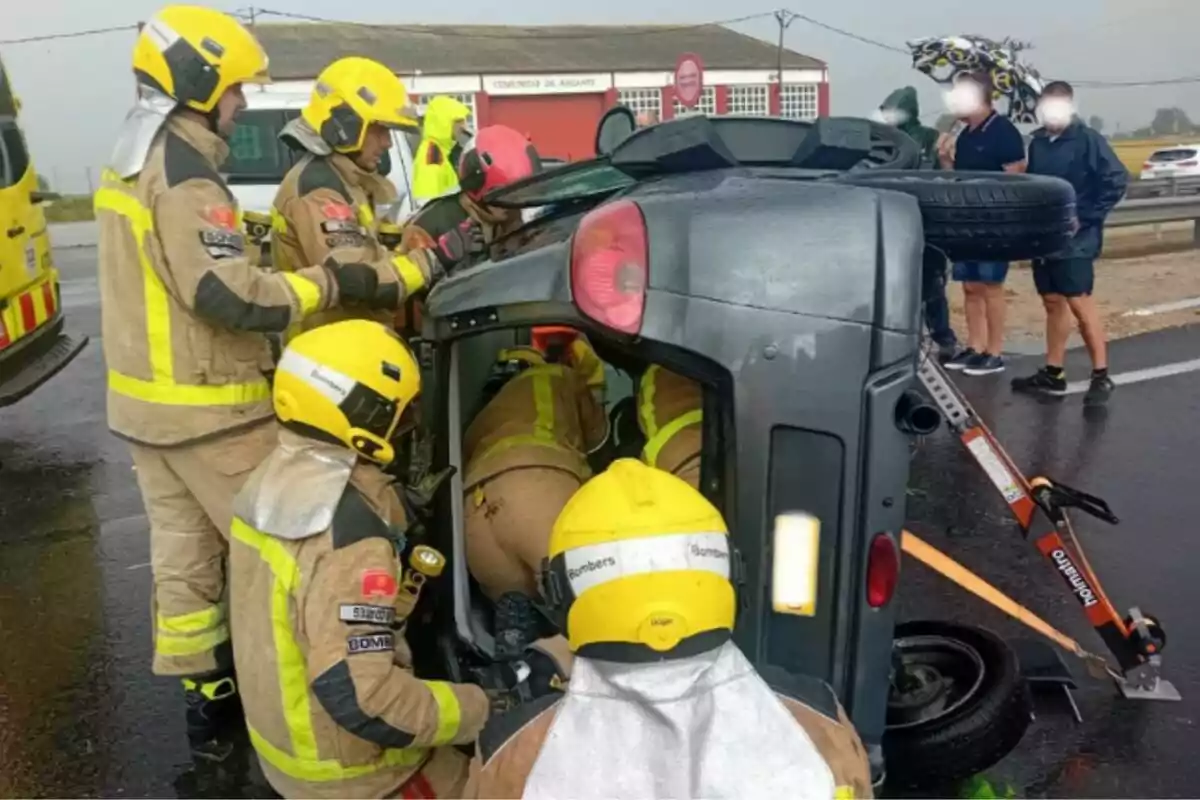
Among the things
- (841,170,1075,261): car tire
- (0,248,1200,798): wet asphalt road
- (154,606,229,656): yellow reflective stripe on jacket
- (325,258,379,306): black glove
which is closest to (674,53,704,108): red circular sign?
(0,248,1200,798): wet asphalt road

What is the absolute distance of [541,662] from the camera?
102 inches

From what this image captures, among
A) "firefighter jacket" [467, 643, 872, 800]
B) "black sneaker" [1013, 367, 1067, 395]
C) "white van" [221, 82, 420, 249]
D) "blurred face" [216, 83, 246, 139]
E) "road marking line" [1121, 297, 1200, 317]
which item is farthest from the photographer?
"road marking line" [1121, 297, 1200, 317]

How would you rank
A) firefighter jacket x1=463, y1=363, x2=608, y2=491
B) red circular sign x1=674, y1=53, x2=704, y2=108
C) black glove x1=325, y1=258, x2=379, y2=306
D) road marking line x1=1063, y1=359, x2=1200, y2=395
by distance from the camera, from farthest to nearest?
red circular sign x1=674, y1=53, x2=704, y2=108 → road marking line x1=1063, y1=359, x2=1200, y2=395 → black glove x1=325, y1=258, x2=379, y2=306 → firefighter jacket x1=463, y1=363, x2=608, y2=491

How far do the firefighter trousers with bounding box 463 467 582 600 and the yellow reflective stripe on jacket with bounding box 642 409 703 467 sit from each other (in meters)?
0.39

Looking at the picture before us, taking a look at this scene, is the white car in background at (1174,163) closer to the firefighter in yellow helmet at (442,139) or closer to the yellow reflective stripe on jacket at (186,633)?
the firefighter in yellow helmet at (442,139)

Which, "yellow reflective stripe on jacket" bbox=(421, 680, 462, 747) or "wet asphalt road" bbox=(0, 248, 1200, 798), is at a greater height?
"yellow reflective stripe on jacket" bbox=(421, 680, 462, 747)

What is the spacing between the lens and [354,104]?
14.1 feet

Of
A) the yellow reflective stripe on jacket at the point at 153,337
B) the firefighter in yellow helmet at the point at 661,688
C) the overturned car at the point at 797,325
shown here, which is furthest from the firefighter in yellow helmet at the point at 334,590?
the yellow reflective stripe on jacket at the point at 153,337

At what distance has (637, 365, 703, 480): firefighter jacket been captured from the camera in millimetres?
2848

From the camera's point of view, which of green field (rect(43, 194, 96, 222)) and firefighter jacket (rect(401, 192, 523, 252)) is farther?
green field (rect(43, 194, 96, 222))

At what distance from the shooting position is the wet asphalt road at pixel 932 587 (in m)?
3.73

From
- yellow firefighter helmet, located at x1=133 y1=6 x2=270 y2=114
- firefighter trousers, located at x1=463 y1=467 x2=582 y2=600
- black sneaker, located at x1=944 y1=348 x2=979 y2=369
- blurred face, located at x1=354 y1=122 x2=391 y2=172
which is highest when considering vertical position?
yellow firefighter helmet, located at x1=133 y1=6 x2=270 y2=114

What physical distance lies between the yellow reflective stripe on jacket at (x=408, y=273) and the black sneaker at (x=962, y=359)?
219 inches

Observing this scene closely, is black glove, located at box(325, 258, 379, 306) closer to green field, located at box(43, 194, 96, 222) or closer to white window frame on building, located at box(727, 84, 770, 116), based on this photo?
green field, located at box(43, 194, 96, 222)
